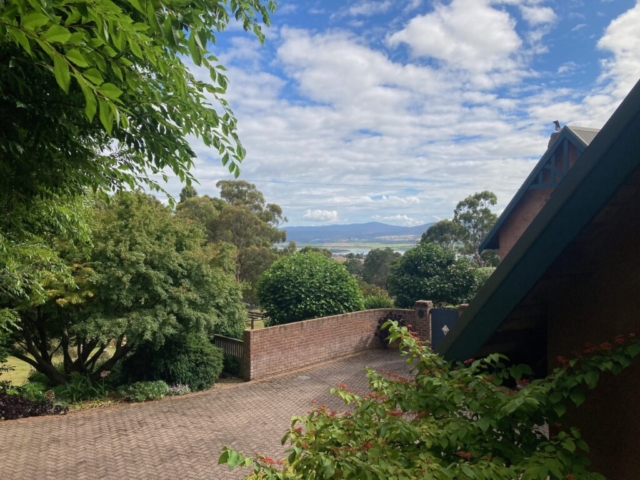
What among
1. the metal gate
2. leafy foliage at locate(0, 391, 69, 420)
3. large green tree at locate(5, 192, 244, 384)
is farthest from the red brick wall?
leafy foliage at locate(0, 391, 69, 420)

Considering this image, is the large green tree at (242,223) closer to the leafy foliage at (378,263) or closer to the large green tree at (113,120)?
the leafy foliage at (378,263)

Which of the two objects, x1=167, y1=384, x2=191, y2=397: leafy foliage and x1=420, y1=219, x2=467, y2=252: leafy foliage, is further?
x1=420, y1=219, x2=467, y2=252: leafy foliage

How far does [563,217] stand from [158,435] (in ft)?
28.5

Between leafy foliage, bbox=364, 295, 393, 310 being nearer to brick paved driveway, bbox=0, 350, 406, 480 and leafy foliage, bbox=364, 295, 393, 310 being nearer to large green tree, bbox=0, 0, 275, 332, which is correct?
brick paved driveway, bbox=0, 350, 406, 480

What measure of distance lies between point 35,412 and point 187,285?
4.19 meters

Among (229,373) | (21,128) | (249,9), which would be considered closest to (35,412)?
(229,373)

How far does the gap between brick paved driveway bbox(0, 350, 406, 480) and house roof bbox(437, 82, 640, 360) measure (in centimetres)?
598

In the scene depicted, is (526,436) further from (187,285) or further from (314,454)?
(187,285)

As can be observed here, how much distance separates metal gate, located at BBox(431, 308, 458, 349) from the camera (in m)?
15.0

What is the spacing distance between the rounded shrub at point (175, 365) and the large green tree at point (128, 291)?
1.35 ft

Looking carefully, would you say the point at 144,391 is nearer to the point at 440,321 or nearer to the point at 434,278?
the point at 440,321

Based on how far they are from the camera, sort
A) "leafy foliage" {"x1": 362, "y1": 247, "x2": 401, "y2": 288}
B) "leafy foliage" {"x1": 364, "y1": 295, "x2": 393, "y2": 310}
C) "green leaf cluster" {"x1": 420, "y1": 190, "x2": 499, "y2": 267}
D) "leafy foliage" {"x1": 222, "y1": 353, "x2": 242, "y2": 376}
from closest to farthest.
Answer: "leafy foliage" {"x1": 222, "y1": 353, "x2": 242, "y2": 376}
"leafy foliage" {"x1": 364, "y1": 295, "x2": 393, "y2": 310}
"green leaf cluster" {"x1": 420, "y1": 190, "x2": 499, "y2": 267}
"leafy foliage" {"x1": 362, "y1": 247, "x2": 401, "y2": 288}

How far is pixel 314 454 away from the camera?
6.91 feet

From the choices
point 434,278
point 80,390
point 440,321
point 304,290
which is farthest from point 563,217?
point 434,278
